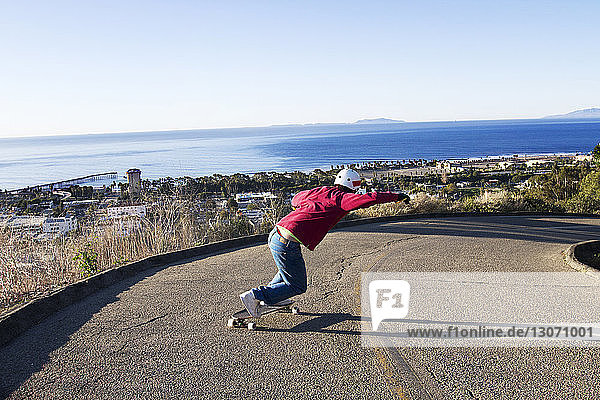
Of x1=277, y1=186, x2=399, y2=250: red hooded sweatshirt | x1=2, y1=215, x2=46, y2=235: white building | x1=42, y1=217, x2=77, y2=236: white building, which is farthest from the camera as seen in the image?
x1=42, y1=217, x2=77, y2=236: white building

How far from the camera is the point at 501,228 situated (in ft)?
45.7

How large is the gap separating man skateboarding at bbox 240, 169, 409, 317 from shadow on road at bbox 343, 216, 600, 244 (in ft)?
24.7

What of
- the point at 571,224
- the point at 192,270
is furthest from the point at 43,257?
the point at 571,224

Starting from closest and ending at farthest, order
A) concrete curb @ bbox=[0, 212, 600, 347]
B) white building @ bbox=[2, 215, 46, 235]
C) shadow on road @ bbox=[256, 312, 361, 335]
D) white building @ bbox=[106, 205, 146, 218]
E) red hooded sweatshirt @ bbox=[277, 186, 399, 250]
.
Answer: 1. red hooded sweatshirt @ bbox=[277, 186, 399, 250]
2. shadow on road @ bbox=[256, 312, 361, 335]
3. concrete curb @ bbox=[0, 212, 600, 347]
4. white building @ bbox=[2, 215, 46, 235]
5. white building @ bbox=[106, 205, 146, 218]

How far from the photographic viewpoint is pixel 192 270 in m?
9.09

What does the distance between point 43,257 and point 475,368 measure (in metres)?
7.31

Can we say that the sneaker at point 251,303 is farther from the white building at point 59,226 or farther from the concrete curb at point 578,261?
the white building at point 59,226

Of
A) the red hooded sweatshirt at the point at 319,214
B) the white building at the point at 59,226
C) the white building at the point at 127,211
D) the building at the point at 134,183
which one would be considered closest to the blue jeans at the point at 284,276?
the red hooded sweatshirt at the point at 319,214

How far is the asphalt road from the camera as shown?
177 inches

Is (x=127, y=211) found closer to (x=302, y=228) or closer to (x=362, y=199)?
(x=302, y=228)

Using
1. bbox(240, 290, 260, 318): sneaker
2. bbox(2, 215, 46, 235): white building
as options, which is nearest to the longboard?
bbox(240, 290, 260, 318): sneaker

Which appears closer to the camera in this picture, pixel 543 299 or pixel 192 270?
pixel 543 299

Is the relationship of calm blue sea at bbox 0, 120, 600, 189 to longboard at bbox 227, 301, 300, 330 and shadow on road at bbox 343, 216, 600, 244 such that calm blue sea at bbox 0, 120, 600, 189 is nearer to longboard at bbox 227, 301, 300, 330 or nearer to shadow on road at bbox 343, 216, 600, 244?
shadow on road at bbox 343, 216, 600, 244

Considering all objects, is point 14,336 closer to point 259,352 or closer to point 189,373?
point 189,373
